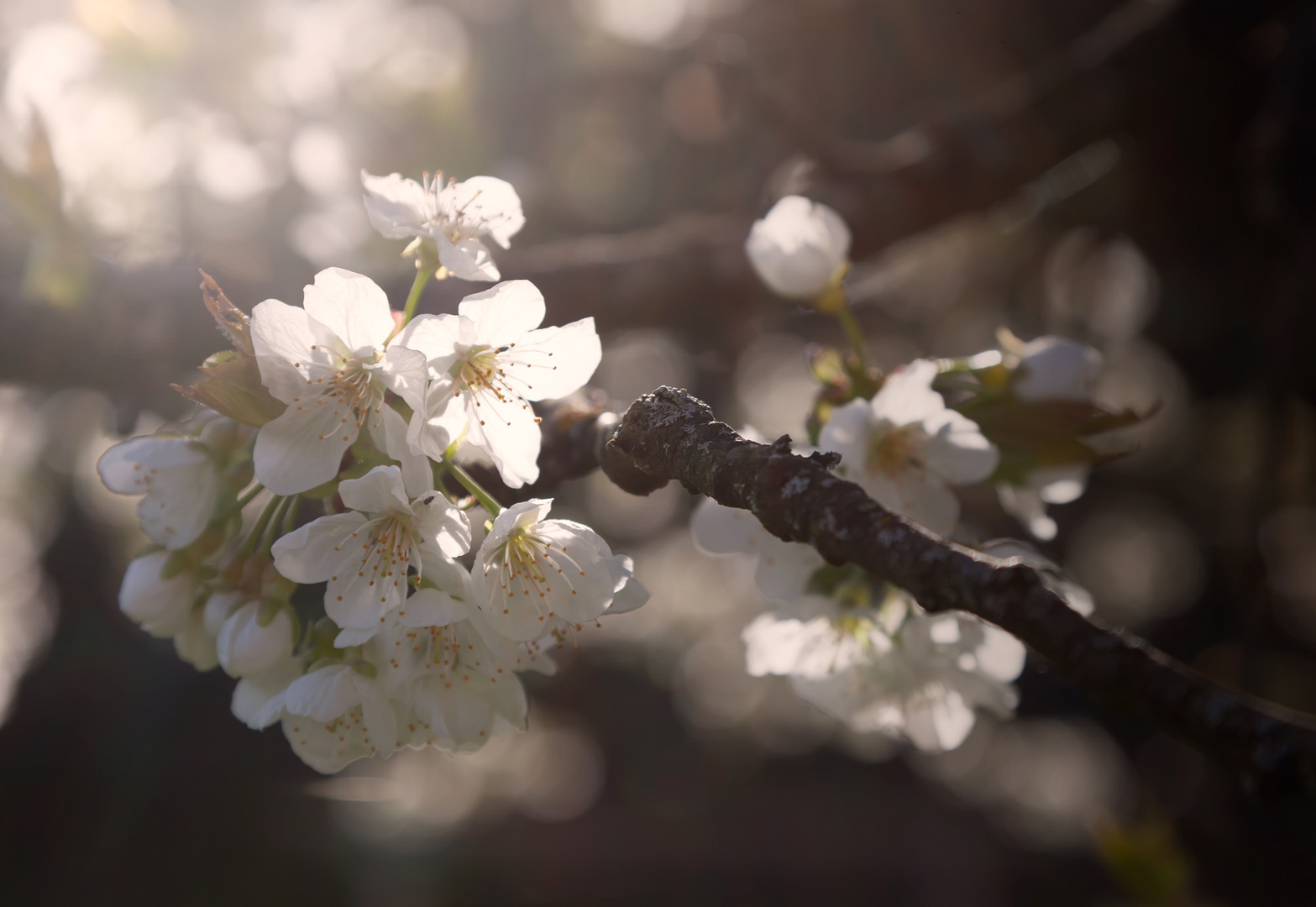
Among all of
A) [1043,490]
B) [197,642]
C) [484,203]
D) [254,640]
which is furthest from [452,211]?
[1043,490]

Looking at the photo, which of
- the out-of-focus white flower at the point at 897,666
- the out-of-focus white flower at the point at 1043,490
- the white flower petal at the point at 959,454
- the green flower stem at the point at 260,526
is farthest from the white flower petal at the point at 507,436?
the out-of-focus white flower at the point at 1043,490

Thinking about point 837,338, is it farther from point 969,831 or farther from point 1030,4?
point 969,831

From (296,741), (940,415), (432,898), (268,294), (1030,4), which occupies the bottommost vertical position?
(432,898)

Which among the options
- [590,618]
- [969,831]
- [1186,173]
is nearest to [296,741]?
[590,618]

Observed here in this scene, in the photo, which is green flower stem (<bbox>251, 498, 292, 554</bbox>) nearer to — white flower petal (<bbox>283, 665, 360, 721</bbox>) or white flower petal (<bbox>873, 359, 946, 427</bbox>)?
white flower petal (<bbox>283, 665, 360, 721</bbox>)

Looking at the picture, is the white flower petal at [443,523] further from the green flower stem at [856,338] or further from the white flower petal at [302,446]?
the green flower stem at [856,338]

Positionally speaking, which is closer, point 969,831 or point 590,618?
point 590,618
